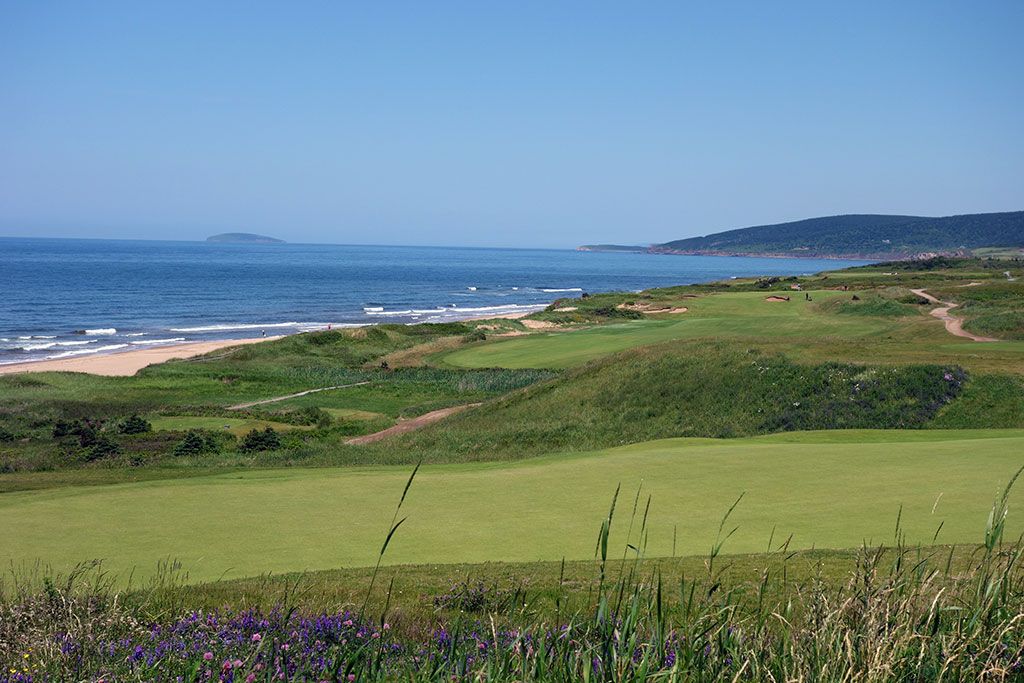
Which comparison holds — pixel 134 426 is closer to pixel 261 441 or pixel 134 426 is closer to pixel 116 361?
pixel 261 441

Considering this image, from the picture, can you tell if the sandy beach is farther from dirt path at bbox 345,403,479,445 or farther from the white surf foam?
dirt path at bbox 345,403,479,445

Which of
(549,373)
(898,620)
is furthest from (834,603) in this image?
(549,373)

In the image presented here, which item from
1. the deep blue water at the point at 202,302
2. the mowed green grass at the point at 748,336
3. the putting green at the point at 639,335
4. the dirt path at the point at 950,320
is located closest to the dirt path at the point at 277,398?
the mowed green grass at the point at 748,336

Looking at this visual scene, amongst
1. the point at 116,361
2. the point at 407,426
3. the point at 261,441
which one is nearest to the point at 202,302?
the point at 116,361

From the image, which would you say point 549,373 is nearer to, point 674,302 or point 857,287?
point 674,302

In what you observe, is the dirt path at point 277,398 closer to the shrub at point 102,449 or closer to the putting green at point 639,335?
the putting green at point 639,335
